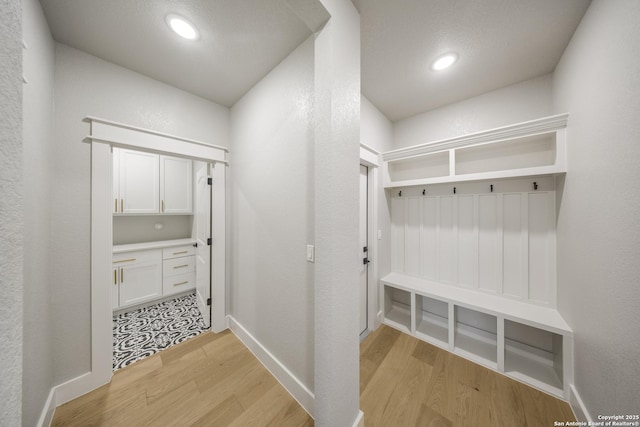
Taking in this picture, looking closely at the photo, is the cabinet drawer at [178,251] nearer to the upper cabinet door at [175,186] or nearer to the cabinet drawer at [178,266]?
the cabinet drawer at [178,266]

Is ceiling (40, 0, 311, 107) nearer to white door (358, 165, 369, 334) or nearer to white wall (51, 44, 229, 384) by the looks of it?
white wall (51, 44, 229, 384)

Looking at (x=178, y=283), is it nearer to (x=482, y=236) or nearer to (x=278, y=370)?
(x=278, y=370)

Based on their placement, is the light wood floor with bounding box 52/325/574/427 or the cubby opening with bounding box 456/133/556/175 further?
the cubby opening with bounding box 456/133/556/175

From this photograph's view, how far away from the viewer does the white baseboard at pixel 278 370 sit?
1.43m

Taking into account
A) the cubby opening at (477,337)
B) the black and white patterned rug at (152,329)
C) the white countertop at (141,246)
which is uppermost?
the white countertop at (141,246)

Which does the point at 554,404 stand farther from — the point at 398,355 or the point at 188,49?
the point at 188,49

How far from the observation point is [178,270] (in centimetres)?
306

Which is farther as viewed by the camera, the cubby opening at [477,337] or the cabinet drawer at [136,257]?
the cabinet drawer at [136,257]

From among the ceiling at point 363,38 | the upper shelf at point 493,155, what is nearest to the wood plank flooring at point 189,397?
the upper shelf at point 493,155

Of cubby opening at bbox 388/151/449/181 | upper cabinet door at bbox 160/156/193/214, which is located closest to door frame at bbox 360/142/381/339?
cubby opening at bbox 388/151/449/181

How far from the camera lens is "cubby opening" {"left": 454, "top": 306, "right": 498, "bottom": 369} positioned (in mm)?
1879

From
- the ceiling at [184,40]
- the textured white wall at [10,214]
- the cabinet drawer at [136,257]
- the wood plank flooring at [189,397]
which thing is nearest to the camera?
the textured white wall at [10,214]

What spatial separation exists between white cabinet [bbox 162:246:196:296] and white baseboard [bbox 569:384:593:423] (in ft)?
13.7

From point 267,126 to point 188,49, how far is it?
0.77 metres
